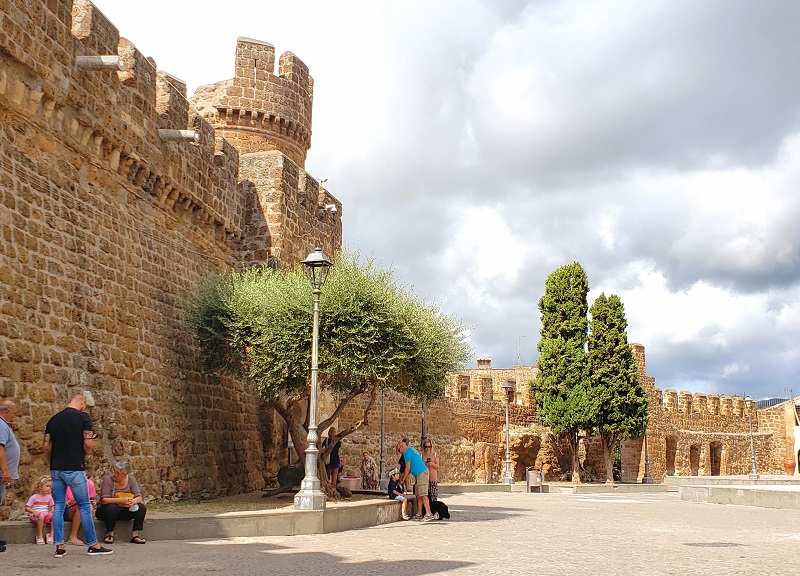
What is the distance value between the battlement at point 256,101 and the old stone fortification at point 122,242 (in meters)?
3.42

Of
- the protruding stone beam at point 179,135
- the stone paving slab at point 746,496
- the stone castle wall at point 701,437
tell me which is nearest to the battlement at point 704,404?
the stone castle wall at point 701,437

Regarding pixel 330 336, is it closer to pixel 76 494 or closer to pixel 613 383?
pixel 76 494

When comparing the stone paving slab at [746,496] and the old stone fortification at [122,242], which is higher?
the old stone fortification at [122,242]

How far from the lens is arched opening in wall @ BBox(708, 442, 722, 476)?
4525 cm

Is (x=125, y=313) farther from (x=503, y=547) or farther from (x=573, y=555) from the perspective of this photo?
(x=573, y=555)

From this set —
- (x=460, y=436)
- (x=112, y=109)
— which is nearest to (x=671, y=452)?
(x=460, y=436)

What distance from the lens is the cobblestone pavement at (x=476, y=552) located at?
27.3ft

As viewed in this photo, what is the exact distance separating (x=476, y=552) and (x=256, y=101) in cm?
1692

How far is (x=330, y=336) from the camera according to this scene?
15570mm

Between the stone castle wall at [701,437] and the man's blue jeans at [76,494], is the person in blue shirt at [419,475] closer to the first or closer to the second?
the man's blue jeans at [76,494]

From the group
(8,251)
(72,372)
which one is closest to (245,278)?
(72,372)

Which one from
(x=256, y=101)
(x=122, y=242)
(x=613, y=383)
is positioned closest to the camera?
(x=122, y=242)

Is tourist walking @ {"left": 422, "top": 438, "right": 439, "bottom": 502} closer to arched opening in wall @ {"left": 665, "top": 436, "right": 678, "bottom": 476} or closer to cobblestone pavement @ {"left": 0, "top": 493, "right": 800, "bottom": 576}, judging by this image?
cobblestone pavement @ {"left": 0, "top": 493, "right": 800, "bottom": 576}

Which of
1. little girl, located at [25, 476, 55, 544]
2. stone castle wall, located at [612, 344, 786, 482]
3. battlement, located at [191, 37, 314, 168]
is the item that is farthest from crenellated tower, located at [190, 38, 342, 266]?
stone castle wall, located at [612, 344, 786, 482]
